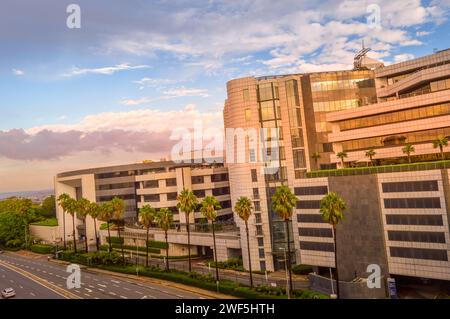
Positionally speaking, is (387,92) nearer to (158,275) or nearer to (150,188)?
(158,275)

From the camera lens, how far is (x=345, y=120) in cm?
7900

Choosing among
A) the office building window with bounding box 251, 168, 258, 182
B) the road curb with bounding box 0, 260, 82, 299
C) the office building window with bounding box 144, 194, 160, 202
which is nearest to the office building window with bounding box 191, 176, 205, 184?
the office building window with bounding box 144, 194, 160, 202

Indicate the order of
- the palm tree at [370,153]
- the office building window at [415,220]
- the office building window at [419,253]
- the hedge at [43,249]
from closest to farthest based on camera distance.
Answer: the office building window at [419,253], the office building window at [415,220], the palm tree at [370,153], the hedge at [43,249]

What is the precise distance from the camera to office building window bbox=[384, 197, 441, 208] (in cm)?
5456

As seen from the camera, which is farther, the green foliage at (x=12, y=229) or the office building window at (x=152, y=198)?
the green foliage at (x=12, y=229)

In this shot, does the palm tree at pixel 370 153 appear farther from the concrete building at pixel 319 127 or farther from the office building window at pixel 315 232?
the office building window at pixel 315 232

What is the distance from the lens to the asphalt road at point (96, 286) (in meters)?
63.7

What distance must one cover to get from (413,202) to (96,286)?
184ft

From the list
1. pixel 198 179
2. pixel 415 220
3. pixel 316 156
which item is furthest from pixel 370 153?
pixel 198 179

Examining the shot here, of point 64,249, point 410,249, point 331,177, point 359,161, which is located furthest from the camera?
point 64,249

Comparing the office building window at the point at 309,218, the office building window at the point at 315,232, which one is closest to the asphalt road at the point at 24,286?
the office building window at the point at 315,232

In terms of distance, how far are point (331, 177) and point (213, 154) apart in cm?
7026

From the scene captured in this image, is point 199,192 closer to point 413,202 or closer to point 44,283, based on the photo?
point 44,283
